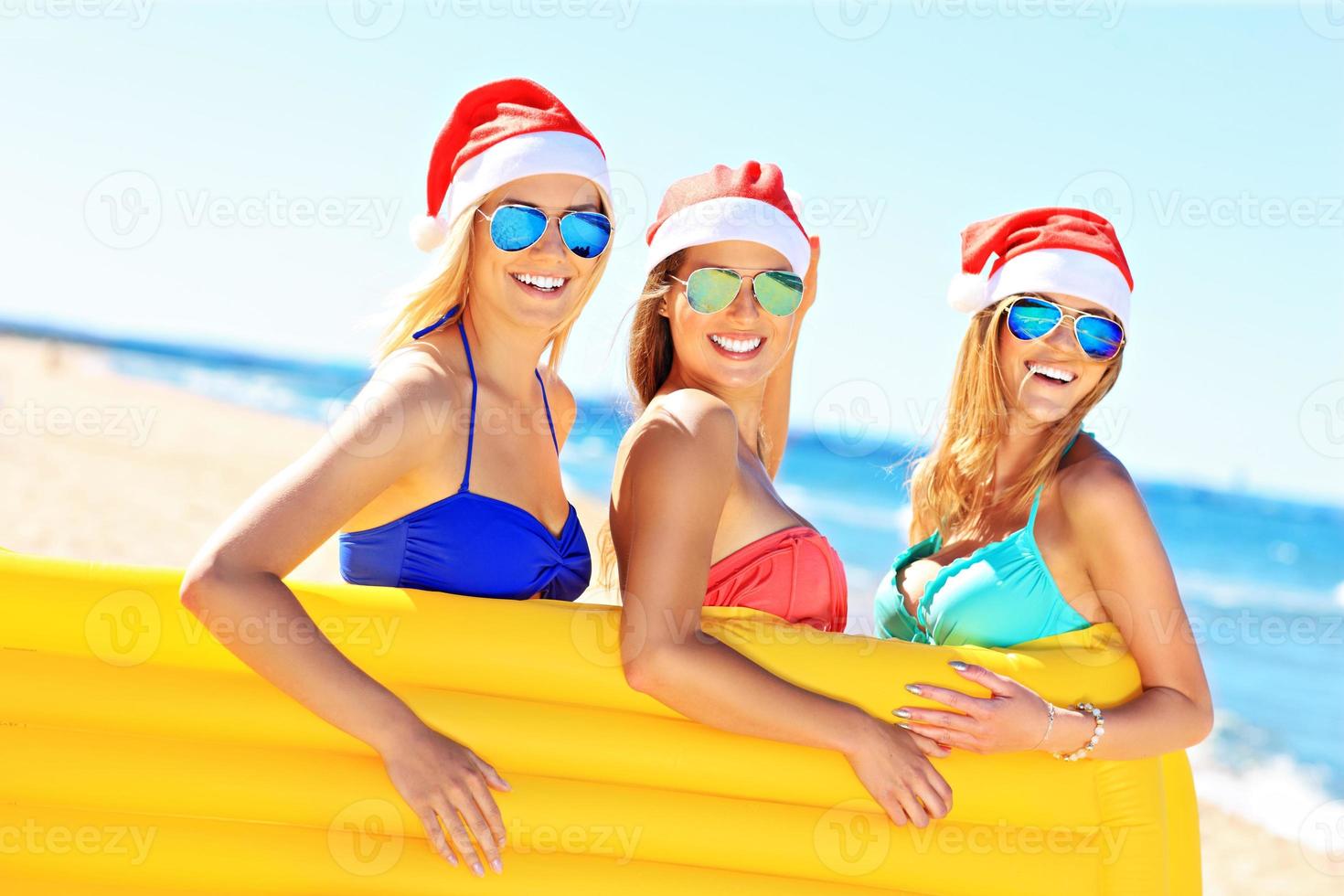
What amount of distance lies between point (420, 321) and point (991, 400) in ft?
4.42

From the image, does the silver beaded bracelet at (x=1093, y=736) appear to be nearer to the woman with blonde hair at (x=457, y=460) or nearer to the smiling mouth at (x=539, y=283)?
the woman with blonde hair at (x=457, y=460)

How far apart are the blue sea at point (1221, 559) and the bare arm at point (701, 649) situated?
547 millimetres

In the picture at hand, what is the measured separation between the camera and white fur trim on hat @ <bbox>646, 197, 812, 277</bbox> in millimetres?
2457

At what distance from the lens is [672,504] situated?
2098mm

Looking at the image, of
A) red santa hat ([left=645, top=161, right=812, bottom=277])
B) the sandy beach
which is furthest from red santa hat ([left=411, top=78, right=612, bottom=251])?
the sandy beach

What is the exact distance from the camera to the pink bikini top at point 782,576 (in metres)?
2.35

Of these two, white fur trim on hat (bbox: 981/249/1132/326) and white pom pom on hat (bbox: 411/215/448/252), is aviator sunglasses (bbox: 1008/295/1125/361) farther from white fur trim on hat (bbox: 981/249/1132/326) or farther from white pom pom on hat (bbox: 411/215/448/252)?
white pom pom on hat (bbox: 411/215/448/252)

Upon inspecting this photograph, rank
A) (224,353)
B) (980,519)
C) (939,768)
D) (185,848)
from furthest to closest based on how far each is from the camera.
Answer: (224,353), (980,519), (939,768), (185,848)

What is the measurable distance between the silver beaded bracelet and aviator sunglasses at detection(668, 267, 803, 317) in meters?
1.02

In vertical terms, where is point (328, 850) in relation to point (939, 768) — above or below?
below

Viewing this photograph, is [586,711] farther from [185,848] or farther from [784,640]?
Answer: [185,848]

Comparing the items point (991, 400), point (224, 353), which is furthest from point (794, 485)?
point (224, 353)

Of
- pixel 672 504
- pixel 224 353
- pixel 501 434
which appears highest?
pixel 224 353
